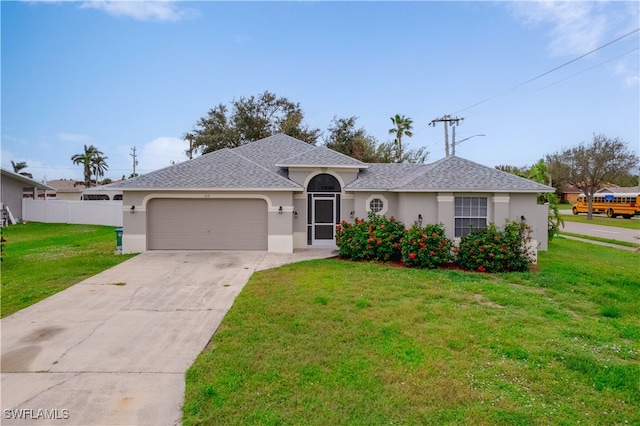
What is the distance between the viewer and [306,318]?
612 cm

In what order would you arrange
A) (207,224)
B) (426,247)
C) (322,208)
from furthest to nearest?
(322,208), (207,224), (426,247)

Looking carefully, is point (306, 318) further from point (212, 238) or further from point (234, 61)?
point (234, 61)

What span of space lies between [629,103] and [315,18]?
14125 mm

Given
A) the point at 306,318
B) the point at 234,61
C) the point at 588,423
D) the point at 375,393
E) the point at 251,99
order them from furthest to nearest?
the point at 251,99 < the point at 234,61 < the point at 306,318 < the point at 375,393 < the point at 588,423

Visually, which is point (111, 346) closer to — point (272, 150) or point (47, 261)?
point (47, 261)

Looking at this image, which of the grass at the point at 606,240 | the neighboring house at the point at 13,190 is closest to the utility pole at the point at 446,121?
the grass at the point at 606,240

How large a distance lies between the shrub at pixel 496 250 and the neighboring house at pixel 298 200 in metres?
0.99

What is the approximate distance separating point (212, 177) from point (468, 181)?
31.9 feet

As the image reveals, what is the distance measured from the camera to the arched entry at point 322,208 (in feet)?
46.5

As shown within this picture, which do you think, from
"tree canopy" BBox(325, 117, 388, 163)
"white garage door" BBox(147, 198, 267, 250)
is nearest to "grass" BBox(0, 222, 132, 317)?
"white garage door" BBox(147, 198, 267, 250)

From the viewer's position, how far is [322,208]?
14297mm

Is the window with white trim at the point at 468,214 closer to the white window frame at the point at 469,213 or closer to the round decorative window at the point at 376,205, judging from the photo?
the white window frame at the point at 469,213

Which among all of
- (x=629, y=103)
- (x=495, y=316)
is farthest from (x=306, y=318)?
(x=629, y=103)

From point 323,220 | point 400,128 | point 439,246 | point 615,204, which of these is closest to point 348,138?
point 400,128
